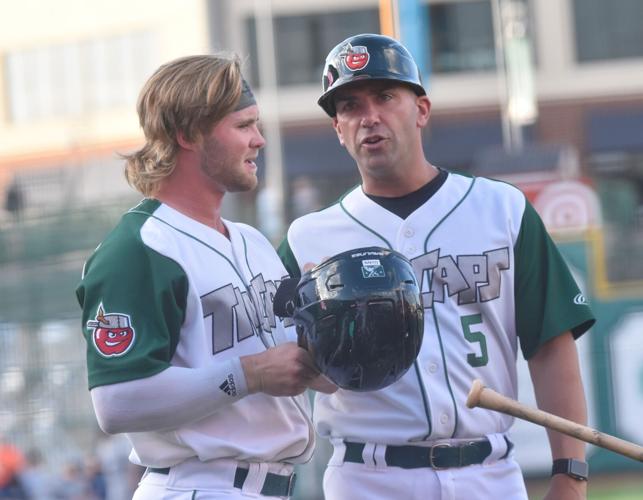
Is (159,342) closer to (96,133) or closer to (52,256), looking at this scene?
(52,256)

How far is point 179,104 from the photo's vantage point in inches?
147

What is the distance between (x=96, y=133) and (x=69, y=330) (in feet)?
90.3

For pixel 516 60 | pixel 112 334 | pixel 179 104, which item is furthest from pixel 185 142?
pixel 516 60

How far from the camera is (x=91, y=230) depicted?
499 inches

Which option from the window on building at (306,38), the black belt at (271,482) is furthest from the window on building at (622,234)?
the window on building at (306,38)

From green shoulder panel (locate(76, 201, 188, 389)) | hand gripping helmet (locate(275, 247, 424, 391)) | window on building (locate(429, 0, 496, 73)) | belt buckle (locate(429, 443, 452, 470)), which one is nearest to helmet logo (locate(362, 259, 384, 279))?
hand gripping helmet (locate(275, 247, 424, 391))

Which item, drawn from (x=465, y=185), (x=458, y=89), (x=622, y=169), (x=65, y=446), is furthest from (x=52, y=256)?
(x=458, y=89)

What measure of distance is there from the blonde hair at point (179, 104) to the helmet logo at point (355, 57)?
0.48 meters

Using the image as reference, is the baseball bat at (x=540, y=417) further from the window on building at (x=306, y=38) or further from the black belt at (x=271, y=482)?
the window on building at (x=306, y=38)

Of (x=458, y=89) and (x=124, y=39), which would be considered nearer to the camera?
(x=458, y=89)

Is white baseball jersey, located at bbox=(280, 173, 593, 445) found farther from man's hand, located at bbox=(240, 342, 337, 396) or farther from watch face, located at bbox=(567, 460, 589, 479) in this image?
man's hand, located at bbox=(240, 342, 337, 396)

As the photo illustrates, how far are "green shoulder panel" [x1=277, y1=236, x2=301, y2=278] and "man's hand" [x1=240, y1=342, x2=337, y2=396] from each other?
0.79m

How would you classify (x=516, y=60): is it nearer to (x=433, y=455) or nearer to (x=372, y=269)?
(x=433, y=455)

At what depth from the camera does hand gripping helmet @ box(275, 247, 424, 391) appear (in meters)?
3.49
